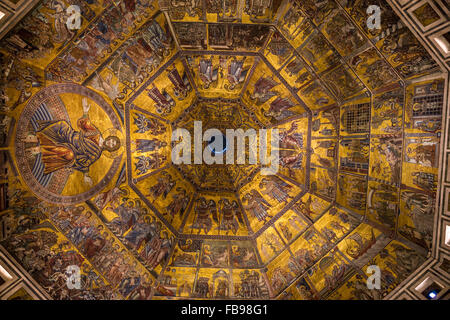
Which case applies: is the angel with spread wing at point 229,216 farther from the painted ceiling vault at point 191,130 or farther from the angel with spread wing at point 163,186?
the angel with spread wing at point 163,186

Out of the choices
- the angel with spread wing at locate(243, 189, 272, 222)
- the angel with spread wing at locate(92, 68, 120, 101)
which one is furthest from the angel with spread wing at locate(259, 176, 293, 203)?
the angel with spread wing at locate(92, 68, 120, 101)

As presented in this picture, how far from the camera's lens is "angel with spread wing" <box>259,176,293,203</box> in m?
9.92

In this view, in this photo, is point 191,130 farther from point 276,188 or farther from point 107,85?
point 276,188

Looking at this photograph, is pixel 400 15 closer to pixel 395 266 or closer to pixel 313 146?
pixel 313 146

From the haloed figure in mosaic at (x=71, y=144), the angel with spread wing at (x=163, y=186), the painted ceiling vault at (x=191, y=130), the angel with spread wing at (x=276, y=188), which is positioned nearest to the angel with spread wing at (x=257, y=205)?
the painted ceiling vault at (x=191, y=130)

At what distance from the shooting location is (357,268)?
280 inches

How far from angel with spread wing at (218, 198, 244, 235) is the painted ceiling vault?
70mm

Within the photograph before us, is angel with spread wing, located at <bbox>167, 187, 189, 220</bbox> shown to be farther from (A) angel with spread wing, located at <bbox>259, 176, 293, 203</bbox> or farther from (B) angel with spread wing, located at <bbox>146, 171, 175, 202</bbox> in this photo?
(A) angel with spread wing, located at <bbox>259, 176, 293, 203</bbox>

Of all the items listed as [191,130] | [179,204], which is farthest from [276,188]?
[191,130]

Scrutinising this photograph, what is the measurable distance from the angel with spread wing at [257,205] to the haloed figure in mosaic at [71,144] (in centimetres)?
642

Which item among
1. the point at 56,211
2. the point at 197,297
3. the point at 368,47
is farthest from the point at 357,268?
the point at 56,211

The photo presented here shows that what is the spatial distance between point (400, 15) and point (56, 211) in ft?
35.6

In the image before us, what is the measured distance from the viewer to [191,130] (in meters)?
10.9

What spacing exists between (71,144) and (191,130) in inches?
201
